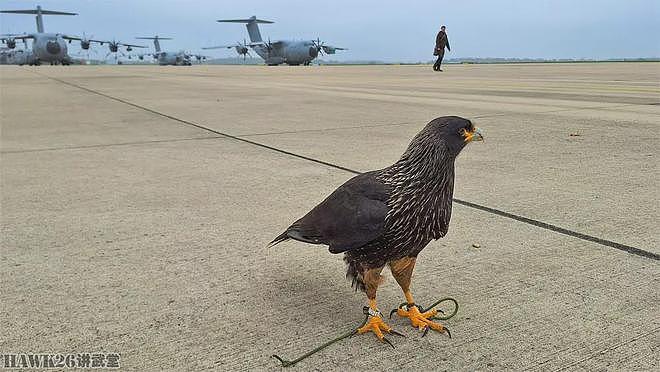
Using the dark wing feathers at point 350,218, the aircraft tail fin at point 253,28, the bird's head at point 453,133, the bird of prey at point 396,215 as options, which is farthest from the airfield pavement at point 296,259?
the aircraft tail fin at point 253,28

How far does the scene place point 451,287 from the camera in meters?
2.58

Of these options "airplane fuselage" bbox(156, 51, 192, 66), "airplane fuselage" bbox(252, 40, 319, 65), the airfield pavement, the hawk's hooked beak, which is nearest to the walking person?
the airfield pavement

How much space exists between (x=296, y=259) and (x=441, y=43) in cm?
2437

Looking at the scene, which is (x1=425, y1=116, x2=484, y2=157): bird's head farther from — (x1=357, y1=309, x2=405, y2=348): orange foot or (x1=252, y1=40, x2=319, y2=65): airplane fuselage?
(x1=252, y1=40, x2=319, y2=65): airplane fuselage

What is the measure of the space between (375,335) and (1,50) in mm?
117356

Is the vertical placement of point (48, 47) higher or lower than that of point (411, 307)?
higher

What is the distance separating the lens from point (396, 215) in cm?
201

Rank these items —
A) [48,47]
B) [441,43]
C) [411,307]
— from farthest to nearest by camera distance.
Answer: [48,47], [441,43], [411,307]

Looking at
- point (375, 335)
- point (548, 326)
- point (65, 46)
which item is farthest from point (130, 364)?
point (65, 46)

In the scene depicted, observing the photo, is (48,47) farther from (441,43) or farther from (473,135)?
(473,135)

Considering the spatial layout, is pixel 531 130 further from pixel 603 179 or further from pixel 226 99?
pixel 226 99

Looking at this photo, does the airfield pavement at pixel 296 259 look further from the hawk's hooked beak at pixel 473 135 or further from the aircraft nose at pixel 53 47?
the aircraft nose at pixel 53 47

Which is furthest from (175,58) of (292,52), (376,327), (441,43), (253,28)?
(376,327)

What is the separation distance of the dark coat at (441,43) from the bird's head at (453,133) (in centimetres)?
2380
